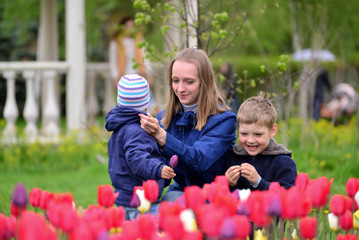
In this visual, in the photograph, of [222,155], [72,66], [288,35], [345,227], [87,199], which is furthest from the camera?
[288,35]

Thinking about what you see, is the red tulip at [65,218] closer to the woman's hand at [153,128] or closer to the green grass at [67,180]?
the woman's hand at [153,128]

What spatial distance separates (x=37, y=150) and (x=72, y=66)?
1.37 meters

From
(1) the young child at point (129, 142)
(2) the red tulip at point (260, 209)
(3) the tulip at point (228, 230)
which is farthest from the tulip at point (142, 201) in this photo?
(3) the tulip at point (228, 230)

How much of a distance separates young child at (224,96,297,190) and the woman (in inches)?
5.5

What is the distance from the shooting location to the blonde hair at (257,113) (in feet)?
10.7

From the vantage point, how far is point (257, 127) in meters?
3.27

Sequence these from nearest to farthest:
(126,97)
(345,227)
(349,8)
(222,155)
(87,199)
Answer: (345,227), (126,97), (222,155), (87,199), (349,8)

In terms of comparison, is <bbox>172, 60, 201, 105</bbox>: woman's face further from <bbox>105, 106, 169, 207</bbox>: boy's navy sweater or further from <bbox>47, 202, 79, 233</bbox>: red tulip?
<bbox>47, 202, 79, 233</bbox>: red tulip

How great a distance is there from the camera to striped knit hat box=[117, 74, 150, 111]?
3248 mm

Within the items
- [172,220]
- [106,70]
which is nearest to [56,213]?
[172,220]

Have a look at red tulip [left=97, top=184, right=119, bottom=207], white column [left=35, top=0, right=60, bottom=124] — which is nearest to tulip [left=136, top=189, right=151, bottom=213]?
red tulip [left=97, top=184, right=119, bottom=207]

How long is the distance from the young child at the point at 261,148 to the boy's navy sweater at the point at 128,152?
0.49m

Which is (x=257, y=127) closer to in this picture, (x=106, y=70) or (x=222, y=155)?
(x=222, y=155)

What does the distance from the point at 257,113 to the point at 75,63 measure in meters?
5.62
